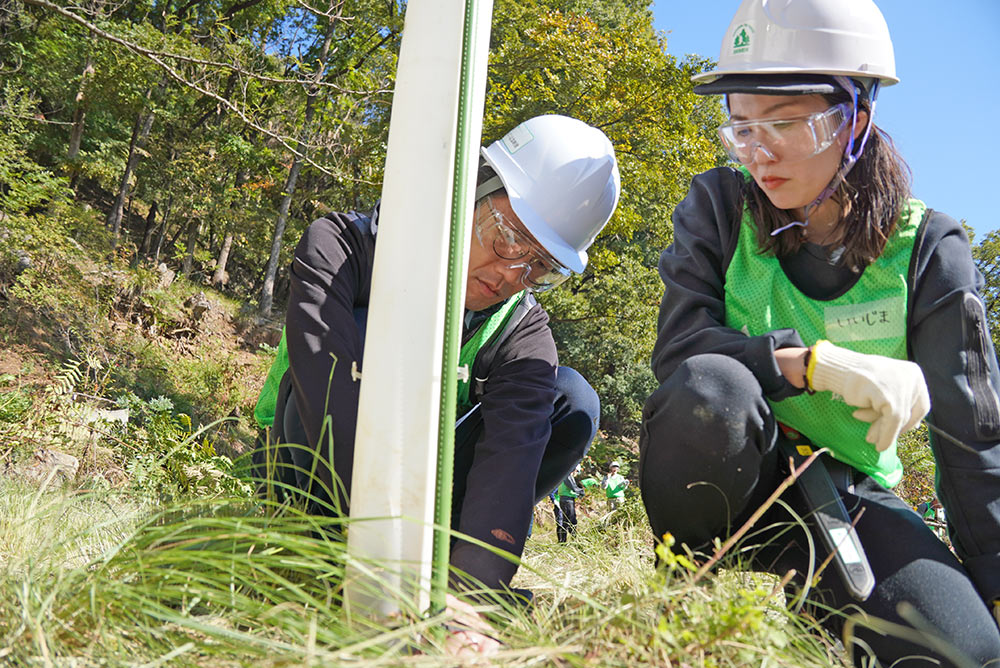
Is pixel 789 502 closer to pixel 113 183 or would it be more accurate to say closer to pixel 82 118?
pixel 82 118

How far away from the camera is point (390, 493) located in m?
1.39

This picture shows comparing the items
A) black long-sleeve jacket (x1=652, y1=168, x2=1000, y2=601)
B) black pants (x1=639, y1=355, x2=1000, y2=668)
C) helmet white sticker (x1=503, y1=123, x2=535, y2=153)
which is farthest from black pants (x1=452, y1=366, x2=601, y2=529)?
helmet white sticker (x1=503, y1=123, x2=535, y2=153)

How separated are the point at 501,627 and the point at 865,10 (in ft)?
6.58

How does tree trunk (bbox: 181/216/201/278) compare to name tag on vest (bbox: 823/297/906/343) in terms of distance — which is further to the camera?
tree trunk (bbox: 181/216/201/278)

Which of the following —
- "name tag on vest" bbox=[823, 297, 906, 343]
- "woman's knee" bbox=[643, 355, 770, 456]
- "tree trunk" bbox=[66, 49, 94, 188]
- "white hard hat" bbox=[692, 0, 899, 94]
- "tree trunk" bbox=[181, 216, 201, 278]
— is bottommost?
"woman's knee" bbox=[643, 355, 770, 456]

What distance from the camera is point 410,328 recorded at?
1416 mm

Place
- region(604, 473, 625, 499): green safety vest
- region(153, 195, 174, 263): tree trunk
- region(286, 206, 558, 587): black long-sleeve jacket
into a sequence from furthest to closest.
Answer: region(153, 195, 174, 263): tree trunk → region(604, 473, 625, 499): green safety vest → region(286, 206, 558, 587): black long-sleeve jacket

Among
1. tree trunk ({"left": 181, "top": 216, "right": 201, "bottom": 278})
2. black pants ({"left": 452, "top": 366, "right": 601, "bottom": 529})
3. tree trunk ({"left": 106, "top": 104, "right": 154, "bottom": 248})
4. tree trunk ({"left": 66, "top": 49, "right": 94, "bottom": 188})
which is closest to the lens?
black pants ({"left": 452, "top": 366, "right": 601, "bottom": 529})

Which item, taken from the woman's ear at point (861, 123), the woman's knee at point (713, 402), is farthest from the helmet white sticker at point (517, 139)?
the woman's knee at point (713, 402)

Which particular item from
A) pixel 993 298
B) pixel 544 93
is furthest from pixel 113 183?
pixel 993 298

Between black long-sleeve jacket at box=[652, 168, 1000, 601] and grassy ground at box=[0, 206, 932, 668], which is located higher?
black long-sleeve jacket at box=[652, 168, 1000, 601]

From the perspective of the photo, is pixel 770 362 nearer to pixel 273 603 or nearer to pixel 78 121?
pixel 273 603

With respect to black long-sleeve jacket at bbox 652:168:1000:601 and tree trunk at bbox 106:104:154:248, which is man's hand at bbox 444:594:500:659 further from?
tree trunk at bbox 106:104:154:248

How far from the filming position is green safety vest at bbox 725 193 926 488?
7.26 ft
